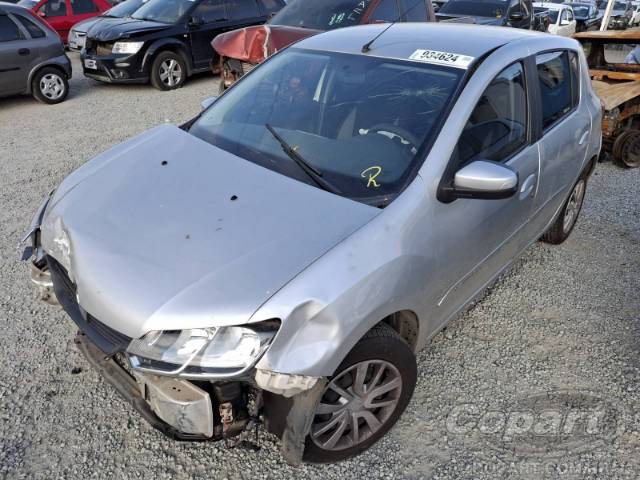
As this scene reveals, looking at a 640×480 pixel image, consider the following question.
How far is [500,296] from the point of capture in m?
3.73

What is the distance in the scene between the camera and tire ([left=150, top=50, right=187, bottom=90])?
29.3ft

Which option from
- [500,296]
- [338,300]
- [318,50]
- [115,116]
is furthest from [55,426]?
[115,116]

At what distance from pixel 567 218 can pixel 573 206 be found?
13cm

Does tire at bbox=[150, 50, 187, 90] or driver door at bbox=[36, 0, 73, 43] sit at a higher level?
driver door at bbox=[36, 0, 73, 43]

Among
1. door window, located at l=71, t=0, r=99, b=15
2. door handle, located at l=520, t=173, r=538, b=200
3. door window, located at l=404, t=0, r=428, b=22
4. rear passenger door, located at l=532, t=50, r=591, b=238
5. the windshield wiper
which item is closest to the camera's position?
the windshield wiper

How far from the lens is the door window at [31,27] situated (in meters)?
7.94

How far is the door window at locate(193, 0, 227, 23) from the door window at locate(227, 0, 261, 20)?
15 cm

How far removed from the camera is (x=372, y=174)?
2471mm

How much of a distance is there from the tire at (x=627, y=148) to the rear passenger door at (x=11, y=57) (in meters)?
8.13

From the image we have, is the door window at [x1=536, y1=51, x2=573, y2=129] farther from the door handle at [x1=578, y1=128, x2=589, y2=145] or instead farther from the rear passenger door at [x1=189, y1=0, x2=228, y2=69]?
the rear passenger door at [x1=189, y1=0, x2=228, y2=69]

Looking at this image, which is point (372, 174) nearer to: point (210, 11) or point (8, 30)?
point (8, 30)

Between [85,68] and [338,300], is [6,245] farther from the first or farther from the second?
[85,68]

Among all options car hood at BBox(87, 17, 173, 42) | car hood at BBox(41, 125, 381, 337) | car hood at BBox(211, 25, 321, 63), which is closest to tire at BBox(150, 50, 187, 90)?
car hood at BBox(87, 17, 173, 42)

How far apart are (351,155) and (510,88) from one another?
1.07 m
